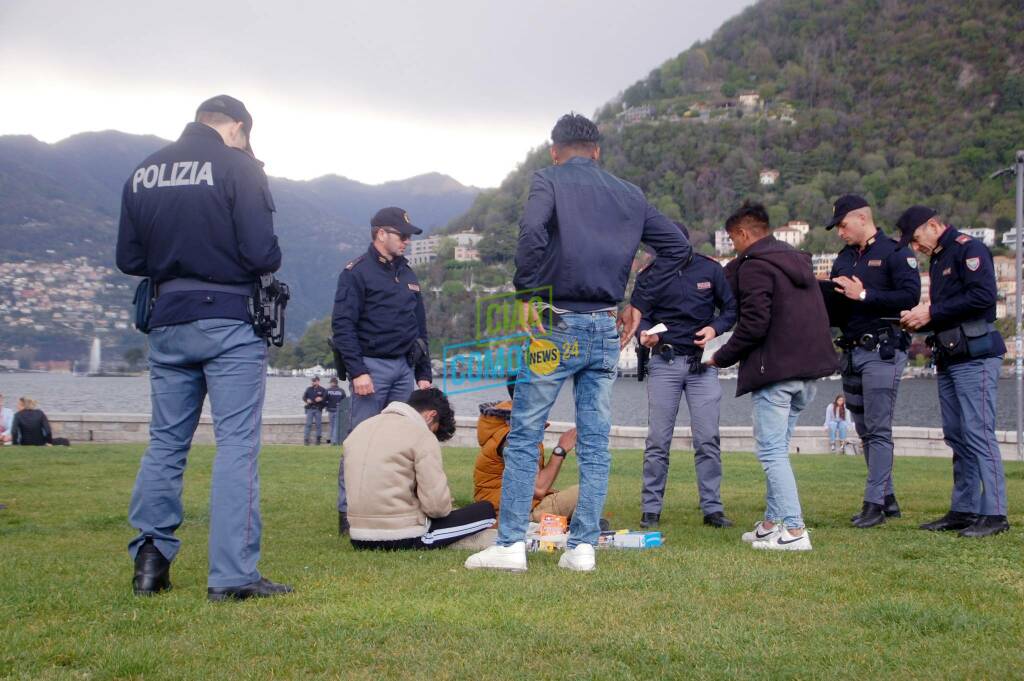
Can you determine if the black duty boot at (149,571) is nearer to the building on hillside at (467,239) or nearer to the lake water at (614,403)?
the lake water at (614,403)

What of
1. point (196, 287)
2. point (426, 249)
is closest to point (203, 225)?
point (196, 287)

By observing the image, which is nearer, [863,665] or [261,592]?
[863,665]

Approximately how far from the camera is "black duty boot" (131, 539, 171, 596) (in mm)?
3936

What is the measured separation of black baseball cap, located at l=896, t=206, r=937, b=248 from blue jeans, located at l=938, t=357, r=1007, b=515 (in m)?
0.98

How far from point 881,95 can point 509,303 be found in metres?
198

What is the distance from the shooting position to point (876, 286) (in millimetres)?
6691

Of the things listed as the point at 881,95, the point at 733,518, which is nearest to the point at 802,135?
the point at 881,95

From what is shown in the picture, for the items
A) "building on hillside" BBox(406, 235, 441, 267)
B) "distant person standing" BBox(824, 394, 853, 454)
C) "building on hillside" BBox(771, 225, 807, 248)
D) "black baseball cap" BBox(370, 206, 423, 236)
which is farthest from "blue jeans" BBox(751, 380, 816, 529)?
"building on hillside" BBox(406, 235, 441, 267)

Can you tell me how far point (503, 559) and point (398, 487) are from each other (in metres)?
0.88

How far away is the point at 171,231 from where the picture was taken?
3.91 metres

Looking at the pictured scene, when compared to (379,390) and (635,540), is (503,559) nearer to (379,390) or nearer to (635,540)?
(635,540)

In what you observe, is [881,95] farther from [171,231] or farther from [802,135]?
[171,231]

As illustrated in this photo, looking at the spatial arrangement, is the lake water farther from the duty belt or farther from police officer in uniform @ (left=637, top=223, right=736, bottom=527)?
the duty belt

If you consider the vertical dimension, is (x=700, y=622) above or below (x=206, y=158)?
below
